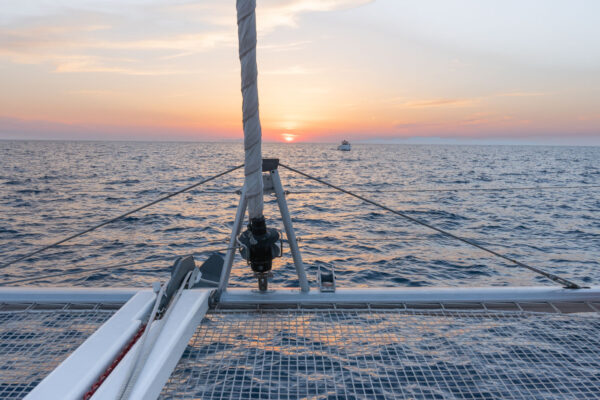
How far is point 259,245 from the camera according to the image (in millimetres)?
2836

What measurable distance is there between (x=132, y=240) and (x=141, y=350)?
380 inches

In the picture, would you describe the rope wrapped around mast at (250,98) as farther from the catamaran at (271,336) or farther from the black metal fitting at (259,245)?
the black metal fitting at (259,245)

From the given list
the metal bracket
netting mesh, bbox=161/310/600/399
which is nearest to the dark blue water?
the metal bracket

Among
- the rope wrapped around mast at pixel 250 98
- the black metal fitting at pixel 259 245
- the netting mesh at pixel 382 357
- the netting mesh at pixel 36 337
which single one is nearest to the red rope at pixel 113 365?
the netting mesh at pixel 382 357

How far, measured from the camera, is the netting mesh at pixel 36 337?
2479 millimetres

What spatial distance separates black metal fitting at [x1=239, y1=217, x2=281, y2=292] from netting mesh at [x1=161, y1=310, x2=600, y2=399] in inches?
18.5

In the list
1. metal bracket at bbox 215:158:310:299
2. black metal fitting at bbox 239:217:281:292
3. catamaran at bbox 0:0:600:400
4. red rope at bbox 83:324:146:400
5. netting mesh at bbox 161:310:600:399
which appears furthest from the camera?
metal bracket at bbox 215:158:310:299

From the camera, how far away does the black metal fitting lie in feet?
9.30

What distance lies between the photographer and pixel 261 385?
2.52 meters

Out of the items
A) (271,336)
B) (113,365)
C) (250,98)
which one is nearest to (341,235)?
(271,336)

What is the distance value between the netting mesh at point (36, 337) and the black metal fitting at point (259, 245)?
1245 millimetres

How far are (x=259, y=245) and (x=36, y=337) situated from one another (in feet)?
5.62

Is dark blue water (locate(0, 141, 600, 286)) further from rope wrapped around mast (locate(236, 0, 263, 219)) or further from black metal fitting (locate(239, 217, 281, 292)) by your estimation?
rope wrapped around mast (locate(236, 0, 263, 219))

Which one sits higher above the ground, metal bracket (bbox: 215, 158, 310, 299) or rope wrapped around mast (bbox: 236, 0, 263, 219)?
rope wrapped around mast (bbox: 236, 0, 263, 219)
